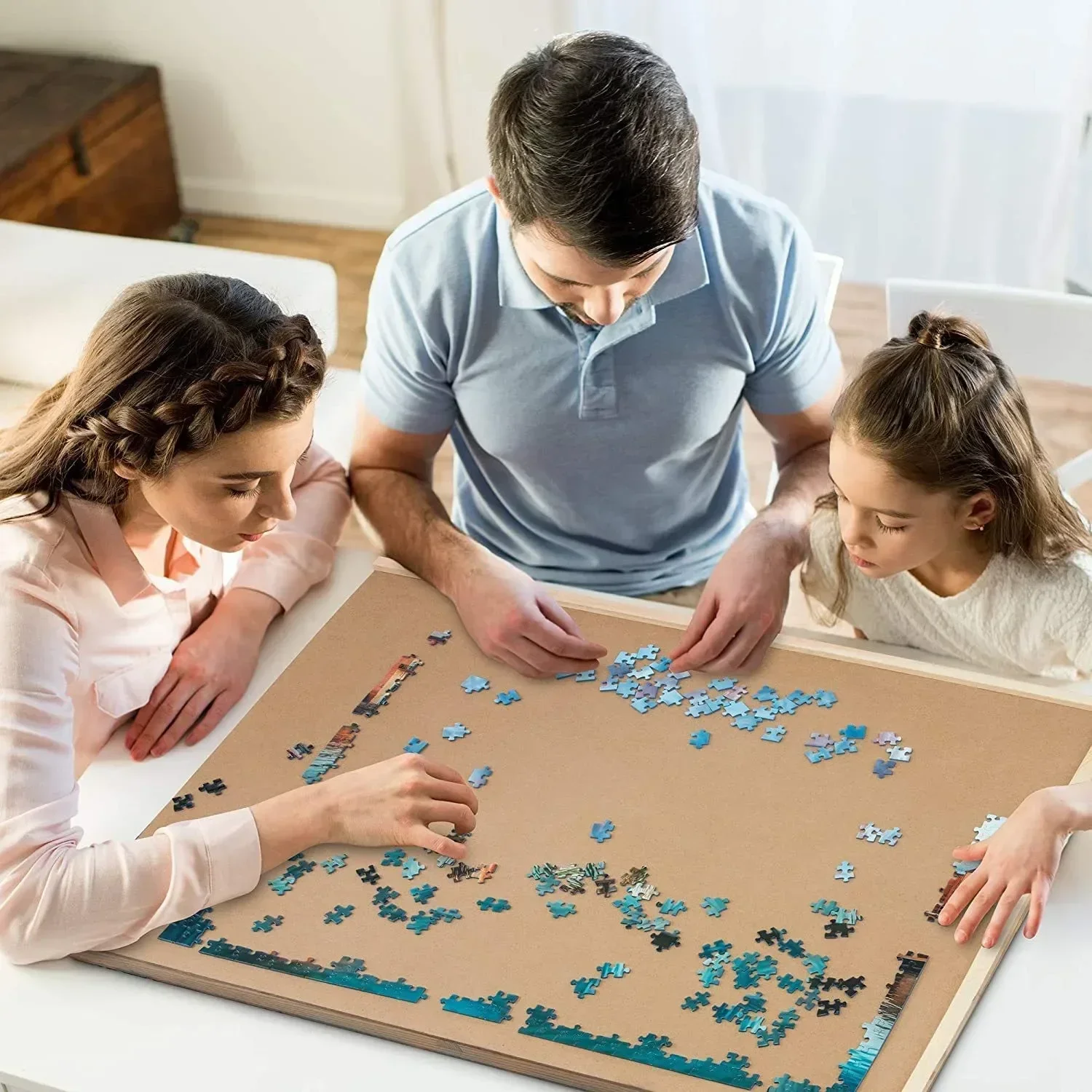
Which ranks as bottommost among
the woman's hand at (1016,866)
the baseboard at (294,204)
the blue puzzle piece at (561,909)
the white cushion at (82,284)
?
the baseboard at (294,204)

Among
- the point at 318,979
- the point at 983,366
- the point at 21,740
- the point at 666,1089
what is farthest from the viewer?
the point at 983,366

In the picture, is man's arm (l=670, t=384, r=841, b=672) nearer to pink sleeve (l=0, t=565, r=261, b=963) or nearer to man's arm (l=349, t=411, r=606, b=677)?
man's arm (l=349, t=411, r=606, b=677)

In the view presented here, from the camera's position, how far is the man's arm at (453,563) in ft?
5.41

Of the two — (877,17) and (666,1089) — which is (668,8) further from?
(666,1089)

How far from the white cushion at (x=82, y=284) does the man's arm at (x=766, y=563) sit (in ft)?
3.39

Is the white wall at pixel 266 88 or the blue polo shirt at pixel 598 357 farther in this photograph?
the white wall at pixel 266 88

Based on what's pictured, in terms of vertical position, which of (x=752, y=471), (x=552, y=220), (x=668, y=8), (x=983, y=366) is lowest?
(x=752, y=471)

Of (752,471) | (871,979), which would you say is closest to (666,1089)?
(871,979)

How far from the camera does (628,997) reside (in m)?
1.26

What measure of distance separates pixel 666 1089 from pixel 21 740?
0.68 metres

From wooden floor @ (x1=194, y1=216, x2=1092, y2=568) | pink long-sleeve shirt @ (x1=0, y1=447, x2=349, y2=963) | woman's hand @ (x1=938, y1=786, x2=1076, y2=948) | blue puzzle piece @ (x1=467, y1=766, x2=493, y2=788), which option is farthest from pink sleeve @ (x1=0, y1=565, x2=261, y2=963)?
wooden floor @ (x1=194, y1=216, x2=1092, y2=568)

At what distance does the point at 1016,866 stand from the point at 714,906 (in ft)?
0.94

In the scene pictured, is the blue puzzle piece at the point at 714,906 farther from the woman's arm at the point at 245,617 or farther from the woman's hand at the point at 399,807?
the woman's arm at the point at 245,617

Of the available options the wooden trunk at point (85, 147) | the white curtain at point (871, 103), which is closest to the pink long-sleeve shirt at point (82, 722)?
the wooden trunk at point (85, 147)
